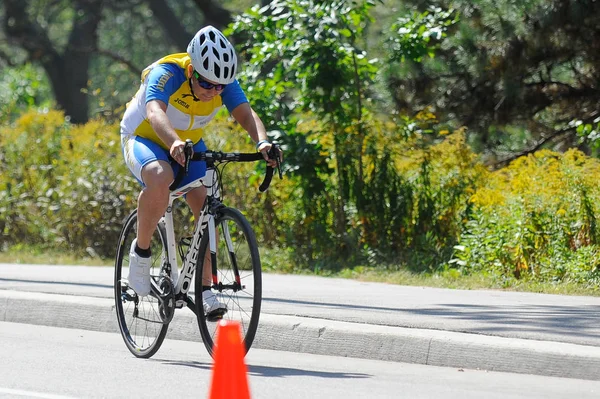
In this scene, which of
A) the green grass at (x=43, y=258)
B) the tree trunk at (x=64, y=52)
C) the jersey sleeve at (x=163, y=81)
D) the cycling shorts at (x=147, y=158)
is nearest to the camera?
the jersey sleeve at (x=163, y=81)

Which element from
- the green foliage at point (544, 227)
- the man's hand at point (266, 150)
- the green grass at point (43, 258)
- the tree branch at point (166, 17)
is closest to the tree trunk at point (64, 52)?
the tree branch at point (166, 17)

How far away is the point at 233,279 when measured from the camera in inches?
255

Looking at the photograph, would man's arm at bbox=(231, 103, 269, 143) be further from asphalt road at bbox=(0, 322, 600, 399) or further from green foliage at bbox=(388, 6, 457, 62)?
green foliage at bbox=(388, 6, 457, 62)

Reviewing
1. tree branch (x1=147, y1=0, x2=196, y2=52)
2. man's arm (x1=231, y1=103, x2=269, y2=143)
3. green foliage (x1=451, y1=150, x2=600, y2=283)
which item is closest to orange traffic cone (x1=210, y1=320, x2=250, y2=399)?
man's arm (x1=231, y1=103, x2=269, y2=143)

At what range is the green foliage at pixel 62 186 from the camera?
13578 mm

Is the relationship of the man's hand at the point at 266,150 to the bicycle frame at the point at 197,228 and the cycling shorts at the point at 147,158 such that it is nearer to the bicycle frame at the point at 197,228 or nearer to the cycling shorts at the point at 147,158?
the bicycle frame at the point at 197,228

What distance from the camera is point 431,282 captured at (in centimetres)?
1009

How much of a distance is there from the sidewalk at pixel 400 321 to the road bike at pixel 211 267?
709 mm

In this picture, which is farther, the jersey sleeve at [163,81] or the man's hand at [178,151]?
the jersey sleeve at [163,81]

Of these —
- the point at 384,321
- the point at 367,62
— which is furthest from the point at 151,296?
the point at 367,62

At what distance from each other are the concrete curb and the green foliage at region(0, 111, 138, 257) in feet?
16.6

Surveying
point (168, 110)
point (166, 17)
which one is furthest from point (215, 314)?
point (166, 17)

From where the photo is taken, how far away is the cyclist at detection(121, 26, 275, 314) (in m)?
6.35

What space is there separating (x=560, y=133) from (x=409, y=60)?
204 cm
